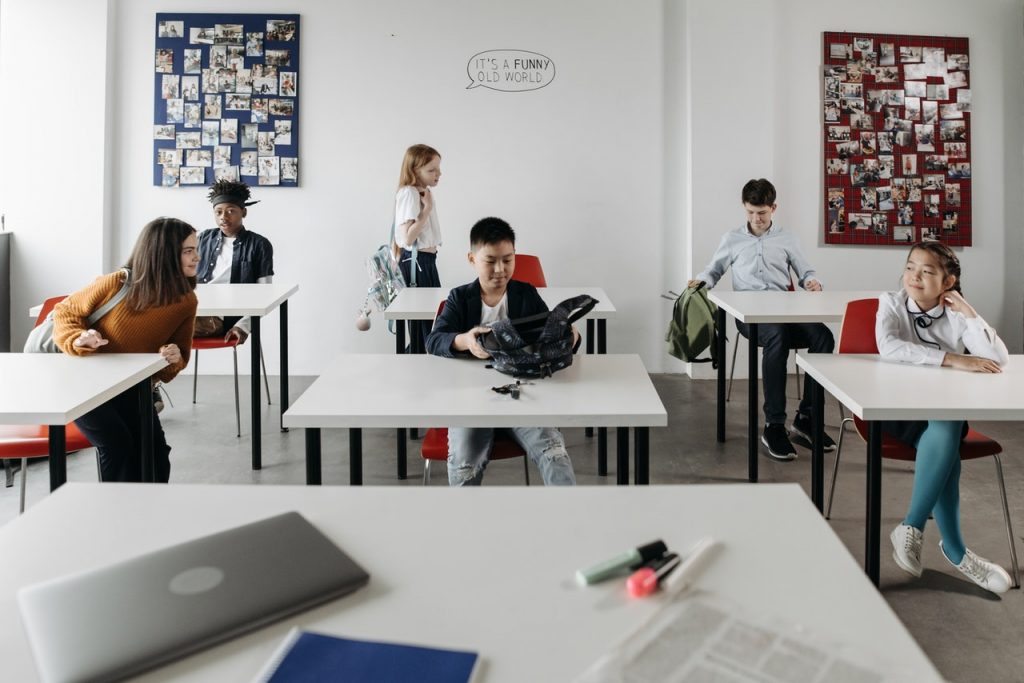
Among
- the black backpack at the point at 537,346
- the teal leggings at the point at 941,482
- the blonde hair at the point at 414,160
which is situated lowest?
the teal leggings at the point at 941,482

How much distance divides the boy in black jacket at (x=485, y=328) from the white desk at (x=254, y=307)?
1238mm

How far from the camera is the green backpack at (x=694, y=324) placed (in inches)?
177

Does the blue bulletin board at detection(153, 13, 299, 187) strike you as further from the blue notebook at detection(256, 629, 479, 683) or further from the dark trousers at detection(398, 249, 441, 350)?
the blue notebook at detection(256, 629, 479, 683)

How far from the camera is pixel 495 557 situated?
46.4 inches

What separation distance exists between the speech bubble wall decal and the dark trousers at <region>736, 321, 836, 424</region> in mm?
2329

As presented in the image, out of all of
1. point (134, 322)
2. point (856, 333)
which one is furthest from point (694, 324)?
point (134, 322)

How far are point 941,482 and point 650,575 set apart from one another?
176 cm

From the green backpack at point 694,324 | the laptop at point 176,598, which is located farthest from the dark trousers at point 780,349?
the laptop at point 176,598

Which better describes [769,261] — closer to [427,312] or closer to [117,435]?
[427,312]

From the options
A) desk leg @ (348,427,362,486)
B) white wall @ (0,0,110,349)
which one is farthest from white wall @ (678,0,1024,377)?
white wall @ (0,0,110,349)

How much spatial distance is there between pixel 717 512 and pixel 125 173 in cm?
530

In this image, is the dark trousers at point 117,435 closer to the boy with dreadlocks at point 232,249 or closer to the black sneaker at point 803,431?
the boy with dreadlocks at point 232,249

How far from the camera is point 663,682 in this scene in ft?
2.87

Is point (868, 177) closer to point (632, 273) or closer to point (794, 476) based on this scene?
point (632, 273)
